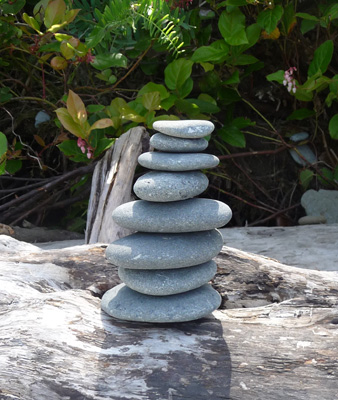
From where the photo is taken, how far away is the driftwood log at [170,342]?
1.59 metres

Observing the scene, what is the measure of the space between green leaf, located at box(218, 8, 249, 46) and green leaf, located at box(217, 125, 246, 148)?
0.70 meters

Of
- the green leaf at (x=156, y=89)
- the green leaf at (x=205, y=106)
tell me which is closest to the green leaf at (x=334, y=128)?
the green leaf at (x=205, y=106)

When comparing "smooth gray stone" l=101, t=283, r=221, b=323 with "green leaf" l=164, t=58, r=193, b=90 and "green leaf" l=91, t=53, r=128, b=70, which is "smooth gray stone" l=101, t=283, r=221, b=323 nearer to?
"green leaf" l=91, t=53, r=128, b=70

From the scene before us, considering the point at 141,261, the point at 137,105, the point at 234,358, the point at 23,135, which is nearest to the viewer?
the point at 234,358

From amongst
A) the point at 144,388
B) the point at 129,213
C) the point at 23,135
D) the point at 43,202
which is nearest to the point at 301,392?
the point at 144,388

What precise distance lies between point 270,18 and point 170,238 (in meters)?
2.29

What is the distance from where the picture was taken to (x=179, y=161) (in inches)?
75.6

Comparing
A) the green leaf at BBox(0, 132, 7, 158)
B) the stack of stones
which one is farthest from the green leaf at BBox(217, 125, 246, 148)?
the stack of stones

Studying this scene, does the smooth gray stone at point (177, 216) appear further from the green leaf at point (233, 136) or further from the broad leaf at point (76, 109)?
the green leaf at point (233, 136)

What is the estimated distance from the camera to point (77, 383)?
5.23ft

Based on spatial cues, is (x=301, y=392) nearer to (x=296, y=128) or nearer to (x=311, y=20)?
(x=311, y=20)

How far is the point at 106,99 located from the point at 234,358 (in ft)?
10.7

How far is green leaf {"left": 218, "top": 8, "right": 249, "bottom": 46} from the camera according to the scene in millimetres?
3676

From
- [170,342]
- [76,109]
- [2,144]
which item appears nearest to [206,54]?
[76,109]
